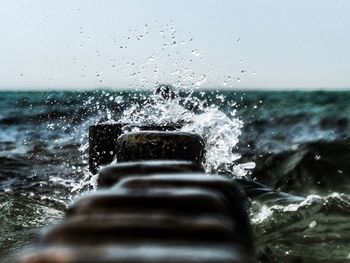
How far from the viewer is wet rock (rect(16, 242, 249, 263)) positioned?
751 mm

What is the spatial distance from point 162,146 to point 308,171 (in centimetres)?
669

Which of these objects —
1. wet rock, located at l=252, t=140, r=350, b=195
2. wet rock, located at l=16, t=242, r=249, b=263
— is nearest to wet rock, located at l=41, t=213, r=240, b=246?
wet rock, located at l=16, t=242, r=249, b=263

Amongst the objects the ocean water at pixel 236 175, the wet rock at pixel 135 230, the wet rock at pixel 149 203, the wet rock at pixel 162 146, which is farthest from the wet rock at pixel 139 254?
the ocean water at pixel 236 175

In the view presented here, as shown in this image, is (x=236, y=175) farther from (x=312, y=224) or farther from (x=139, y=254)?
(x=139, y=254)

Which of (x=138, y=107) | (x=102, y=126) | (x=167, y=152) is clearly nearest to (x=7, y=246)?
(x=102, y=126)

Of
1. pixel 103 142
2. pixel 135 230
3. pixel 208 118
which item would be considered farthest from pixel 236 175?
pixel 135 230

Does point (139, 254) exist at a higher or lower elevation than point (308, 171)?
higher

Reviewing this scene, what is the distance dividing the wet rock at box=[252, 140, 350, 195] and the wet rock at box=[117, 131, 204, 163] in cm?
509

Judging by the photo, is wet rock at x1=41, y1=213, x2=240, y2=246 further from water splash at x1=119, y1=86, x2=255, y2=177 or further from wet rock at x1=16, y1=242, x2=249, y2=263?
water splash at x1=119, y1=86, x2=255, y2=177

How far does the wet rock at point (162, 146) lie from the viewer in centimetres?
288

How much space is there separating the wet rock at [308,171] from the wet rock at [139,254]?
7075 millimetres

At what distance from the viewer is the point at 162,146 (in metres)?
2.90

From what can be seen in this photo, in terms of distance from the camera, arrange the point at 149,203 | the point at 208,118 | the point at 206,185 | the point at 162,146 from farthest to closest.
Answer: the point at 208,118 < the point at 162,146 < the point at 206,185 < the point at 149,203

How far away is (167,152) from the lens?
9.31 feet
